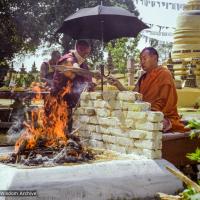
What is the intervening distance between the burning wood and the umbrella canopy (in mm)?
1279

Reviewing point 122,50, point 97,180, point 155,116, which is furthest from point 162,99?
point 122,50

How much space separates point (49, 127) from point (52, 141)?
1.62ft

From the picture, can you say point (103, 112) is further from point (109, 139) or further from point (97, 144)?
point (97, 144)

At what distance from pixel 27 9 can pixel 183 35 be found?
9.31 m

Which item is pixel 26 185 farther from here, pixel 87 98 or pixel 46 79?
pixel 46 79

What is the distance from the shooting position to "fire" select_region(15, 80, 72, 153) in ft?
18.2

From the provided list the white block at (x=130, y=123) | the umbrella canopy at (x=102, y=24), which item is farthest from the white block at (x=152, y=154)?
the umbrella canopy at (x=102, y=24)

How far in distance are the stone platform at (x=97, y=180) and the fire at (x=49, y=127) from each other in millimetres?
723

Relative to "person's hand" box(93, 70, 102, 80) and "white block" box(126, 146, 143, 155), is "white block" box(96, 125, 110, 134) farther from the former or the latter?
"person's hand" box(93, 70, 102, 80)

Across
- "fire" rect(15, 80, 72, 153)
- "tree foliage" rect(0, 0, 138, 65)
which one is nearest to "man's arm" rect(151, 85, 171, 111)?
"fire" rect(15, 80, 72, 153)

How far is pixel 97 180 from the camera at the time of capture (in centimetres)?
477

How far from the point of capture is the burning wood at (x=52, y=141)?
5.13m

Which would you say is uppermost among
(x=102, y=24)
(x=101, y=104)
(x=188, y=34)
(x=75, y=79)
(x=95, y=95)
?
(x=188, y=34)

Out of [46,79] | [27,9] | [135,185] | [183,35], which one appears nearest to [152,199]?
[135,185]
